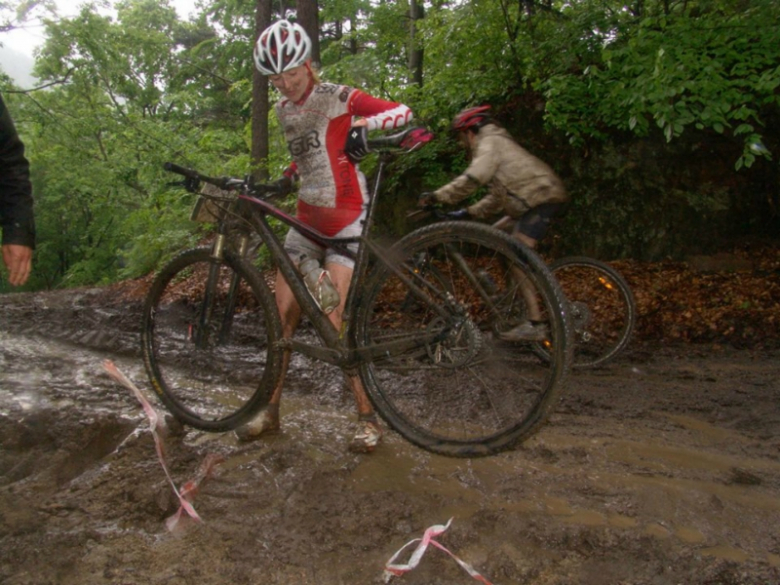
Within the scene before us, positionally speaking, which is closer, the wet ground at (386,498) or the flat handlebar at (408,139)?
the wet ground at (386,498)

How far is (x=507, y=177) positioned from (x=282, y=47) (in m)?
2.12

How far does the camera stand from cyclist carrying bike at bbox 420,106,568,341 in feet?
13.7

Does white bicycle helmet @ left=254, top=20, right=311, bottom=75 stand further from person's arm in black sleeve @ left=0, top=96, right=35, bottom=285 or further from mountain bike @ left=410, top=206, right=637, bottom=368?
mountain bike @ left=410, top=206, right=637, bottom=368

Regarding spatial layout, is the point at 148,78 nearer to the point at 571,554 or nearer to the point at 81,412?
the point at 81,412

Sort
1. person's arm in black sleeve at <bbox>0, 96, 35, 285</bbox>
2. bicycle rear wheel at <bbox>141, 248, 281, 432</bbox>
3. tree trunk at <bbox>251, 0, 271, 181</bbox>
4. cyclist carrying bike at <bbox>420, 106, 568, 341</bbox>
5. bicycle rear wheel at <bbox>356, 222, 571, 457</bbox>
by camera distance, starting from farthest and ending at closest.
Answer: tree trunk at <bbox>251, 0, 271, 181</bbox>
cyclist carrying bike at <bbox>420, 106, 568, 341</bbox>
bicycle rear wheel at <bbox>141, 248, 281, 432</bbox>
bicycle rear wheel at <bbox>356, 222, 571, 457</bbox>
person's arm in black sleeve at <bbox>0, 96, 35, 285</bbox>

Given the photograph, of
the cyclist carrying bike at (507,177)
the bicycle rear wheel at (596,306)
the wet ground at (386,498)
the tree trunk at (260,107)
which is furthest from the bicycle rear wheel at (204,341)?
the tree trunk at (260,107)

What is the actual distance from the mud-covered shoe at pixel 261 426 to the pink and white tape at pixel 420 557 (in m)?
1.41

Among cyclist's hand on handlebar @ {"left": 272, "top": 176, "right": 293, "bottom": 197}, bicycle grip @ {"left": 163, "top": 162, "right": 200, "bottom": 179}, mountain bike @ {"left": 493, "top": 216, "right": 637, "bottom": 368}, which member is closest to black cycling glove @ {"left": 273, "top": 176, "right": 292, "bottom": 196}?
cyclist's hand on handlebar @ {"left": 272, "top": 176, "right": 293, "bottom": 197}

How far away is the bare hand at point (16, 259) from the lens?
2.39 meters

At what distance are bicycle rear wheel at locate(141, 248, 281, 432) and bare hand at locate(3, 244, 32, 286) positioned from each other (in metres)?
1.02

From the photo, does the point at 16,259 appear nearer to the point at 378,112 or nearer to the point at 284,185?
the point at 284,185

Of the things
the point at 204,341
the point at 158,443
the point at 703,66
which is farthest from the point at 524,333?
the point at 703,66

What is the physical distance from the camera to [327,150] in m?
3.30

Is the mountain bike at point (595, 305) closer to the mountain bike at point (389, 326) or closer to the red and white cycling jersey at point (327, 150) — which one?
the mountain bike at point (389, 326)
